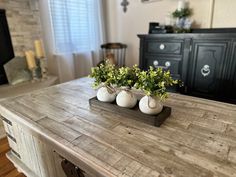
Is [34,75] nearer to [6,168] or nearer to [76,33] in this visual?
[76,33]

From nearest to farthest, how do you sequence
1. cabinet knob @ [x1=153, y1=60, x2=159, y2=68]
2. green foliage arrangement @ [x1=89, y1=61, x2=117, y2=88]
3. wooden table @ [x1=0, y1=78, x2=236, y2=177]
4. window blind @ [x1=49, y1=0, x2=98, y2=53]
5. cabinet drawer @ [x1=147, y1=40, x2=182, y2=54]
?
wooden table @ [x1=0, y1=78, x2=236, y2=177] < green foliage arrangement @ [x1=89, y1=61, x2=117, y2=88] < cabinet drawer @ [x1=147, y1=40, x2=182, y2=54] < cabinet knob @ [x1=153, y1=60, x2=159, y2=68] < window blind @ [x1=49, y1=0, x2=98, y2=53]

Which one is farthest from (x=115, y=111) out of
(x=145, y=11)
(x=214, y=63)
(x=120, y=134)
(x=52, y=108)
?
(x=145, y=11)

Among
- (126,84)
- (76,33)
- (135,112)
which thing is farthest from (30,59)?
(135,112)

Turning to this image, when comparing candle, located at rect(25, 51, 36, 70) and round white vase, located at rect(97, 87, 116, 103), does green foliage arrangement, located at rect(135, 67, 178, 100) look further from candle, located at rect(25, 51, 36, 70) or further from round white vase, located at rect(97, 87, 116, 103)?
candle, located at rect(25, 51, 36, 70)

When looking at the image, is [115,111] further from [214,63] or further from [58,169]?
[214,63]

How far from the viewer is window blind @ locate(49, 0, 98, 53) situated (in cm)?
270

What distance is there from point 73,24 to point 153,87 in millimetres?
2414

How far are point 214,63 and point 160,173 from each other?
175 centimetres

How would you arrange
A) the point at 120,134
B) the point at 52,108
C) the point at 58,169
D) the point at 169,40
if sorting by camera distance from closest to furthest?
the point at 120,134
the point at 58,169
the point at 52,108
the point at 169,40

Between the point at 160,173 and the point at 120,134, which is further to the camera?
the point at 120,134

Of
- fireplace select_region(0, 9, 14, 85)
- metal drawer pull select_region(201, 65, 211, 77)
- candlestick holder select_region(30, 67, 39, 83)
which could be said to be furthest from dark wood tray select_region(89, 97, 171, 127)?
fireplace select_region(0, 9, 14, 85)

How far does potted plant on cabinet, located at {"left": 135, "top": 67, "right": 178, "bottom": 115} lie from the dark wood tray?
0.03 m

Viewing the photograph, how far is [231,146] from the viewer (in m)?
0.80

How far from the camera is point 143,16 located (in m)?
3.05
